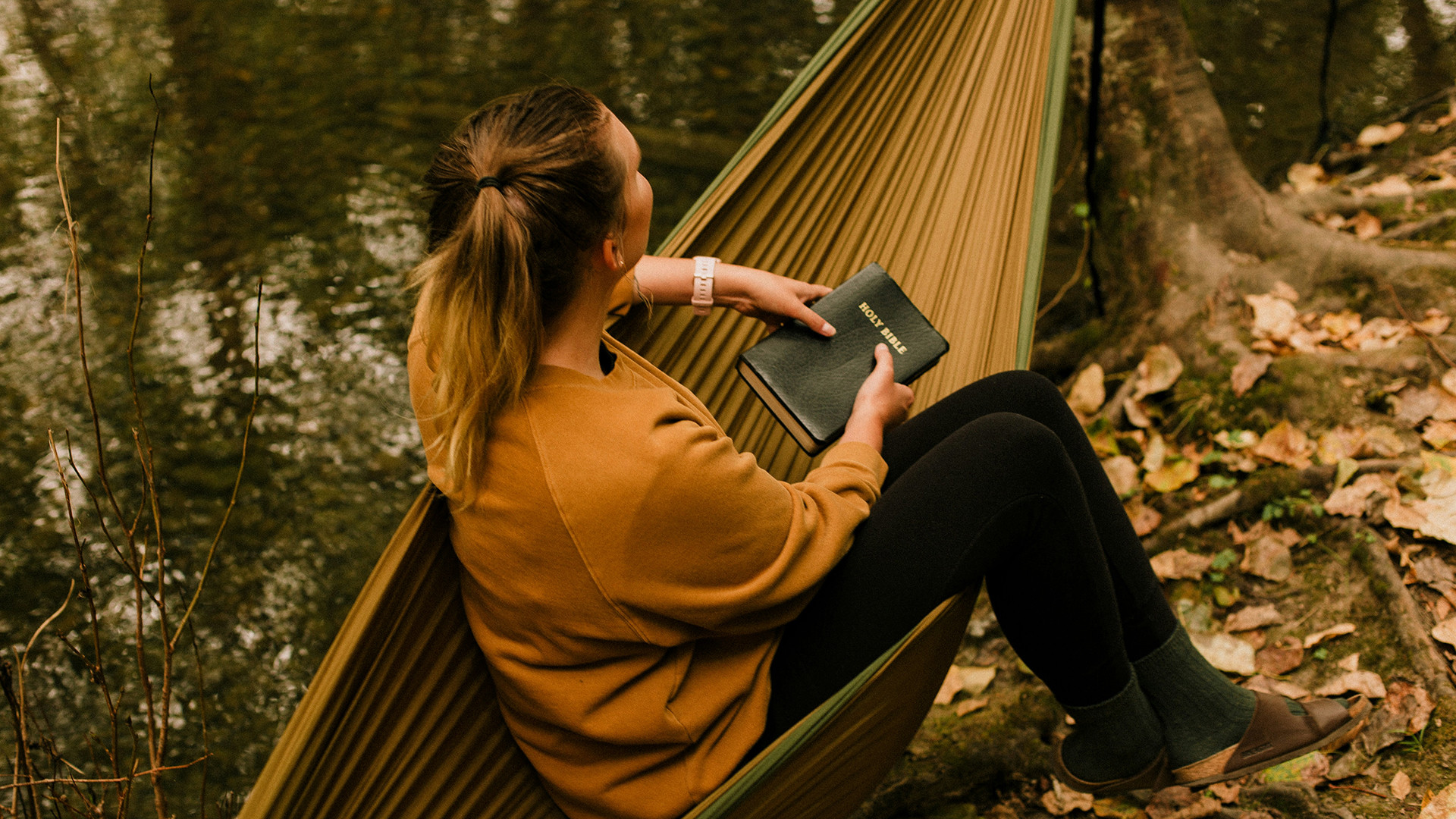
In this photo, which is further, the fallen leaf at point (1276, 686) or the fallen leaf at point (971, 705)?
the fallen leaf at point (971, 705)

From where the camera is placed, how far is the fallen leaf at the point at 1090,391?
2.20 metres

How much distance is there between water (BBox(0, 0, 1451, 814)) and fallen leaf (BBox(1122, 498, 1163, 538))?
1215 millimetres

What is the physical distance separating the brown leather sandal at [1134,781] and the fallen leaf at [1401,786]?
32 cm

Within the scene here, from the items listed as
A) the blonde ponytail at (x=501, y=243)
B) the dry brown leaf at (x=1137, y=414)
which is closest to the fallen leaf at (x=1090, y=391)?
the dry brown leaf at (x=1137, y=414)

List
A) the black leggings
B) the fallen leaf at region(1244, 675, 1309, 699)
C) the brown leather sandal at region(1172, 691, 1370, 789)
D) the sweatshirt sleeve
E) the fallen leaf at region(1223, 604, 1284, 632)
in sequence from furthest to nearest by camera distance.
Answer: the fallen leaf at region(1223, 604, 1284, 632) → the fallen leaf at region(1244, 675, 1309, 699) → the brown leather sandal at region(1172, 691, 1370, 789) → the black leggings → the sweatshirt sleeve

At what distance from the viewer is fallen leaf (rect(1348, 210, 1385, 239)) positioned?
227 cm

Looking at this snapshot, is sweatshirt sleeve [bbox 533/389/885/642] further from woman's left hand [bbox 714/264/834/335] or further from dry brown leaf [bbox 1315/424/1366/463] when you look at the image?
dry brown leaf [bbox 1315/424/1366/463]

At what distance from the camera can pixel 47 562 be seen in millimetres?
2248

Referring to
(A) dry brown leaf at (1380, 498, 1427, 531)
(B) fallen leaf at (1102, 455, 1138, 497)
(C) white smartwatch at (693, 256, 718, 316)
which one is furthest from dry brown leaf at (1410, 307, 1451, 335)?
(C) white smartwatch at (693, 256, 718, 316)

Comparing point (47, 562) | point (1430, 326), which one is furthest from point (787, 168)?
point (47, 562)

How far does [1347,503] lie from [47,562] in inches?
108

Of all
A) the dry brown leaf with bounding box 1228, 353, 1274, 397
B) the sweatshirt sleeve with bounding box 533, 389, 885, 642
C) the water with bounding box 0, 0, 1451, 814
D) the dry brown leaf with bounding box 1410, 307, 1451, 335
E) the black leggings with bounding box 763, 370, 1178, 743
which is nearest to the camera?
the sweatshirt sleeve with bounding box 533, 389, 885, 642

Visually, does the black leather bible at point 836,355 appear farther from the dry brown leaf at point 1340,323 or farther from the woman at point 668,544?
the dry brown leaf at point 1340,323

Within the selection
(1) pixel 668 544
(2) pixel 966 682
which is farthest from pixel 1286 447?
(1) pixel 668 544
